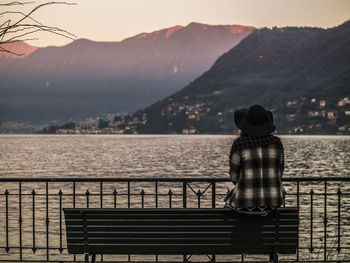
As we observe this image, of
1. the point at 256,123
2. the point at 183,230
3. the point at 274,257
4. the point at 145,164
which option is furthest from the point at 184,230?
the point at 145,164

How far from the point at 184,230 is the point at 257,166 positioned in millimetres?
1002

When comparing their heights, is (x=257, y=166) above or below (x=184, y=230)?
above

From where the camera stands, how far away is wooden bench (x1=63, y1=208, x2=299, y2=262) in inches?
222

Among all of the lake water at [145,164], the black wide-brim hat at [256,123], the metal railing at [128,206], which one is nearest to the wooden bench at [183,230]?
the black wide-brim hat at [256,123]

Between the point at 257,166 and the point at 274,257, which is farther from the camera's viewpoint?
the point at 274,257

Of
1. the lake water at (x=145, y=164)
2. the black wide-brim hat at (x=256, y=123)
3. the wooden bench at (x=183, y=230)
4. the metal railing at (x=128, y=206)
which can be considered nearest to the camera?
the black wide-brim hat at (x=256, y=123)

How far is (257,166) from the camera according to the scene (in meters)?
5.36

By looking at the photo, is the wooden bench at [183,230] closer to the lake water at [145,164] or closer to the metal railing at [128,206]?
the metal railing at [128,206]

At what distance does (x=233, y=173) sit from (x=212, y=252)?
0.92 m

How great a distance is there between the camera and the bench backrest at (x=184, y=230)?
5645 millimetres

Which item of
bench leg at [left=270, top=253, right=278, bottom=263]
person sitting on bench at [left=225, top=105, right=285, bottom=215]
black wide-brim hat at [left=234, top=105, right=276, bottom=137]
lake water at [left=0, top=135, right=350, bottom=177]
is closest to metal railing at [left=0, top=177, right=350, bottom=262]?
bench leg at [left=270, top=253, right=278, bottom=263]

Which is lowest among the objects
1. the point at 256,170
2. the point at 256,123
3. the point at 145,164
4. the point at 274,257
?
the point at 145,164

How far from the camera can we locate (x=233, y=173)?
5.40m

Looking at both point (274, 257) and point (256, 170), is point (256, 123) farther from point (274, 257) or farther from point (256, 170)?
point (274, 257)
